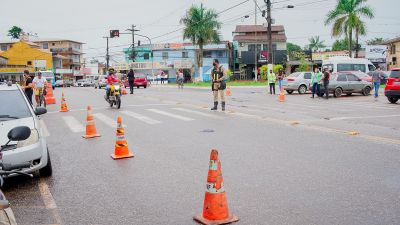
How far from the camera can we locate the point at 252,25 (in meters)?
70.4

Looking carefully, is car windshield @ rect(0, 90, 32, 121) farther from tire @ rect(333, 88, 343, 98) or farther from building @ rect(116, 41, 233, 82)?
building @ rect(116, 41, 233, 82)

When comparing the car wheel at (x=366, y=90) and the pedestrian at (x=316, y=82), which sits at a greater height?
the pedestrian at (x=316, y=82)

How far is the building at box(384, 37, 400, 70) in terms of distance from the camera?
61319 millimetres

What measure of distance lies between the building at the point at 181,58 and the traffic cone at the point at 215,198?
204ft

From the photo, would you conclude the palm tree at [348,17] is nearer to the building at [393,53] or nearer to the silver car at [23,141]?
the building at [393,53]

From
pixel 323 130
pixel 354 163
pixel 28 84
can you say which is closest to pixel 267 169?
pixel 354 163

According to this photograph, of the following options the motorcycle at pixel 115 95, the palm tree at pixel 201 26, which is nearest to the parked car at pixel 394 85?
the motorcycle at pixel 115 95

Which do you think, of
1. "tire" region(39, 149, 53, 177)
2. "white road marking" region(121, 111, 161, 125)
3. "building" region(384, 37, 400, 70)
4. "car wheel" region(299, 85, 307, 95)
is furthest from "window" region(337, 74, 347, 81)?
"building" region(384, 37, 400, 70)

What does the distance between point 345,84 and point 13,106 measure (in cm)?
2189

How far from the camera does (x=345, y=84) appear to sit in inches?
1000

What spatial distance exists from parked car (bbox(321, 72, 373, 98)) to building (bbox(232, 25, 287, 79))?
35178 mm

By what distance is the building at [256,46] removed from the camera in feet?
209

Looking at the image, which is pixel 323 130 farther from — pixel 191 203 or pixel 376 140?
pixel 191 203

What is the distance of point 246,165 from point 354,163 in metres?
1.77
